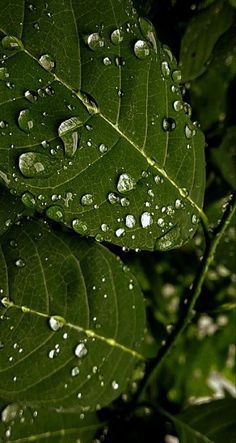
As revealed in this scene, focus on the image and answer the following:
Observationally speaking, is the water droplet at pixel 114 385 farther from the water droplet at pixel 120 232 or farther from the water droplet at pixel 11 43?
the water droplet at pixel 11 43

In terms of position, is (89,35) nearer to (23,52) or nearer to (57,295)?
(23,52)

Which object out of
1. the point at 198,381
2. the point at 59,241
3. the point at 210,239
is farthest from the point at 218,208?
the point at 198,381

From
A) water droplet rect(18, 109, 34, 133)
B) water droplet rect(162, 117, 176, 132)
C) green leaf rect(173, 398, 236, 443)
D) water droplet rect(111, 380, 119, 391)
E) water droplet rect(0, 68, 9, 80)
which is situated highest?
water droplet rect(0, 68, 9, 80)

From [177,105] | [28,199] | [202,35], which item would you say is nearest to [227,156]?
[202,35]

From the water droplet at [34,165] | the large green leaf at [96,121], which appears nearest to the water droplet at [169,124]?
the large green leaf at [96,121]

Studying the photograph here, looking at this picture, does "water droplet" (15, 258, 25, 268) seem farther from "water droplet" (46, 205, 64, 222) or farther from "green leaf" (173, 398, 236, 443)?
"green leaf" (173, 398, 236, 443)

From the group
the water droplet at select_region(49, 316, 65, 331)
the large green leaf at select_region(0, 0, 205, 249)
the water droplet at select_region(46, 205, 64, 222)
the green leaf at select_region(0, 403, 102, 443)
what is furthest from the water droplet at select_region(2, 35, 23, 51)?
the green leaf at select_region(0, 403, 102, 443)

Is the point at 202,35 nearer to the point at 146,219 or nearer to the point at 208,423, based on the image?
the point at 146,219
